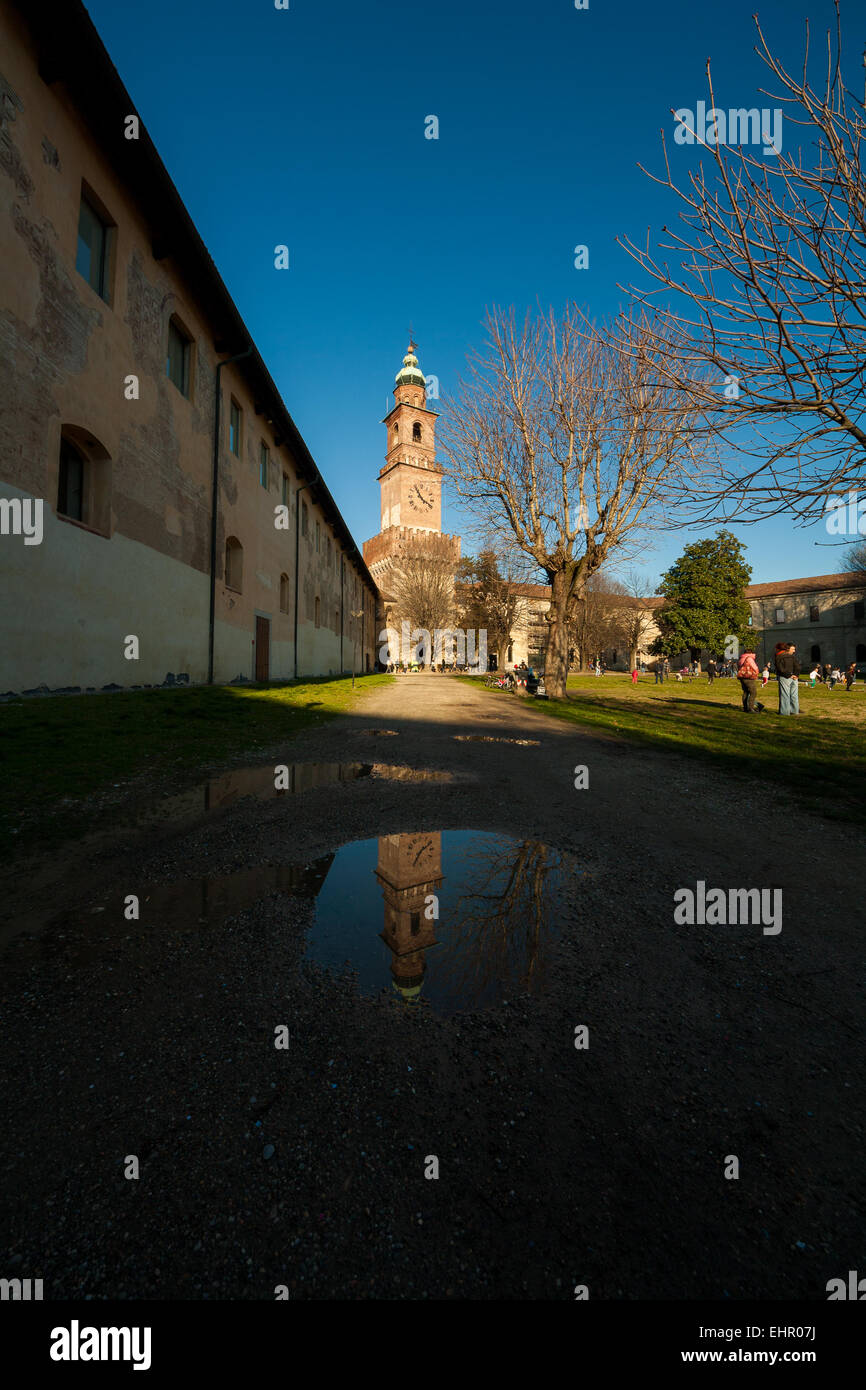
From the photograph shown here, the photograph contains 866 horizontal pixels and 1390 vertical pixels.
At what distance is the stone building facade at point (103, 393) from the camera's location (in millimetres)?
7957

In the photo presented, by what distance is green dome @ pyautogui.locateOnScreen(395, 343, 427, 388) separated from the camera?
85375 millimetres

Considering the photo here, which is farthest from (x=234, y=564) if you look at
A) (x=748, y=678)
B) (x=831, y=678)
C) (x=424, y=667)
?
(x=424, y=667)

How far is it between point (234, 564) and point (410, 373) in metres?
83.6

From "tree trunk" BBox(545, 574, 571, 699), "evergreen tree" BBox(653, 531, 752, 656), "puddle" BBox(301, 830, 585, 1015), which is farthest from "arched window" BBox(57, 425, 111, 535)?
"evergreen tree" BBox(653, 531, 752, 656)

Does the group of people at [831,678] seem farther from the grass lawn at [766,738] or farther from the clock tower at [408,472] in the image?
the clock tower at [408,472]

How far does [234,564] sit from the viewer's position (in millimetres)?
17578

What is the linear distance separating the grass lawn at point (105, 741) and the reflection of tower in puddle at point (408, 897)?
95.9 inches

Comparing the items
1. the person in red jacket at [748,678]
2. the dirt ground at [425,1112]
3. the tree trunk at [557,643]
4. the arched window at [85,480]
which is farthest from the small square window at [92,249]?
the person in red jacket at [748,678]

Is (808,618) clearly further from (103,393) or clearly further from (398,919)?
(398,919)

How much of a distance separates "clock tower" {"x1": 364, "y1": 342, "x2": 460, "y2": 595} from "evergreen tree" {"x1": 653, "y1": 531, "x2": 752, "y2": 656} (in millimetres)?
33904

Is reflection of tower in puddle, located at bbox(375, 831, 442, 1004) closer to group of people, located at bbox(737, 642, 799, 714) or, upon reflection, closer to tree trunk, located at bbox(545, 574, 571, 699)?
group of people, located at bbox(737, 642, 799, 714)
